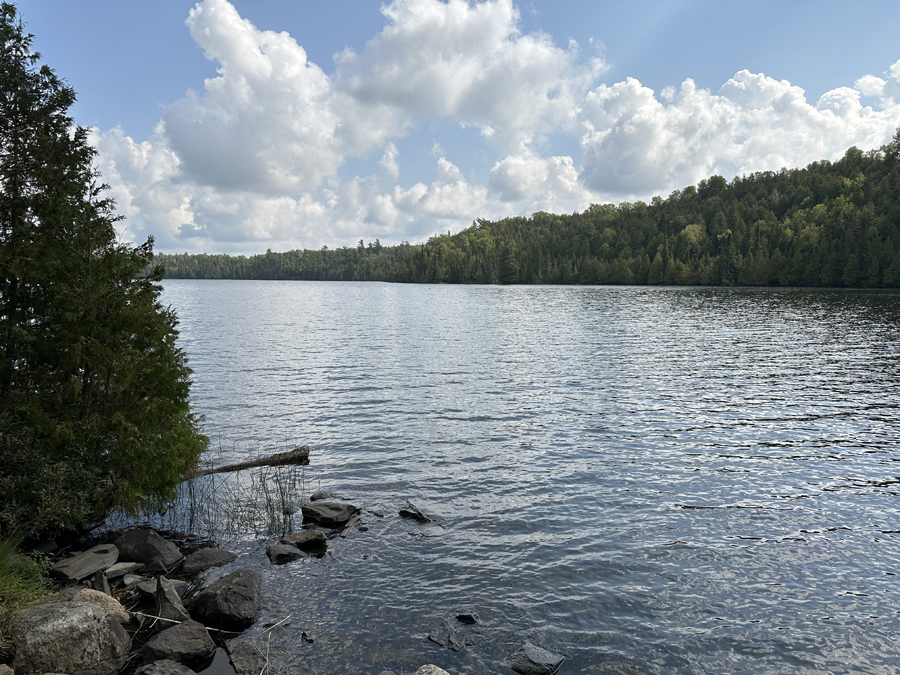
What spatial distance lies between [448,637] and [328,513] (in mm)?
5832

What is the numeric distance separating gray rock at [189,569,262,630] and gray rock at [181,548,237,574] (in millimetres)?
1552

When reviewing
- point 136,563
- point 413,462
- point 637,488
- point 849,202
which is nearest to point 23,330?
point 136,563

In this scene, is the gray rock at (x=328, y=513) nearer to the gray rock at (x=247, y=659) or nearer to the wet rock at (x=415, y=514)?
the wet rock at (x=415, y=514)

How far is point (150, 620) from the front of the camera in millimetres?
9383

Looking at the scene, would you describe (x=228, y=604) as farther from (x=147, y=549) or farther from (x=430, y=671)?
(x=430, y=671)

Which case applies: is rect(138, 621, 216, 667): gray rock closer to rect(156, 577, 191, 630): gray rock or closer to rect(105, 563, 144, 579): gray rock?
rect(156, 577, 191, 630): gray rock

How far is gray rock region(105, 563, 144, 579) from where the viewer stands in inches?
427

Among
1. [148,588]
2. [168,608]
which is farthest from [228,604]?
[148,588]

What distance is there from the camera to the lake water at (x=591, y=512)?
9.42 m

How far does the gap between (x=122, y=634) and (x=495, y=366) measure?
3231cm

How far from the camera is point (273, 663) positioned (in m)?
8.68

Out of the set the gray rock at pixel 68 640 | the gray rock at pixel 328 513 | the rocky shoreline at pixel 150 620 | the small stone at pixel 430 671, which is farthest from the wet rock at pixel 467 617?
the gray rock at pixel 68 640

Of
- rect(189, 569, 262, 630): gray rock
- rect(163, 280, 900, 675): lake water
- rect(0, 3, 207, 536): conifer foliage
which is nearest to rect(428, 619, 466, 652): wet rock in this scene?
rect(163, 280, 900, 675): lake water

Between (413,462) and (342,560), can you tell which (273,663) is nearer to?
(342,560)
